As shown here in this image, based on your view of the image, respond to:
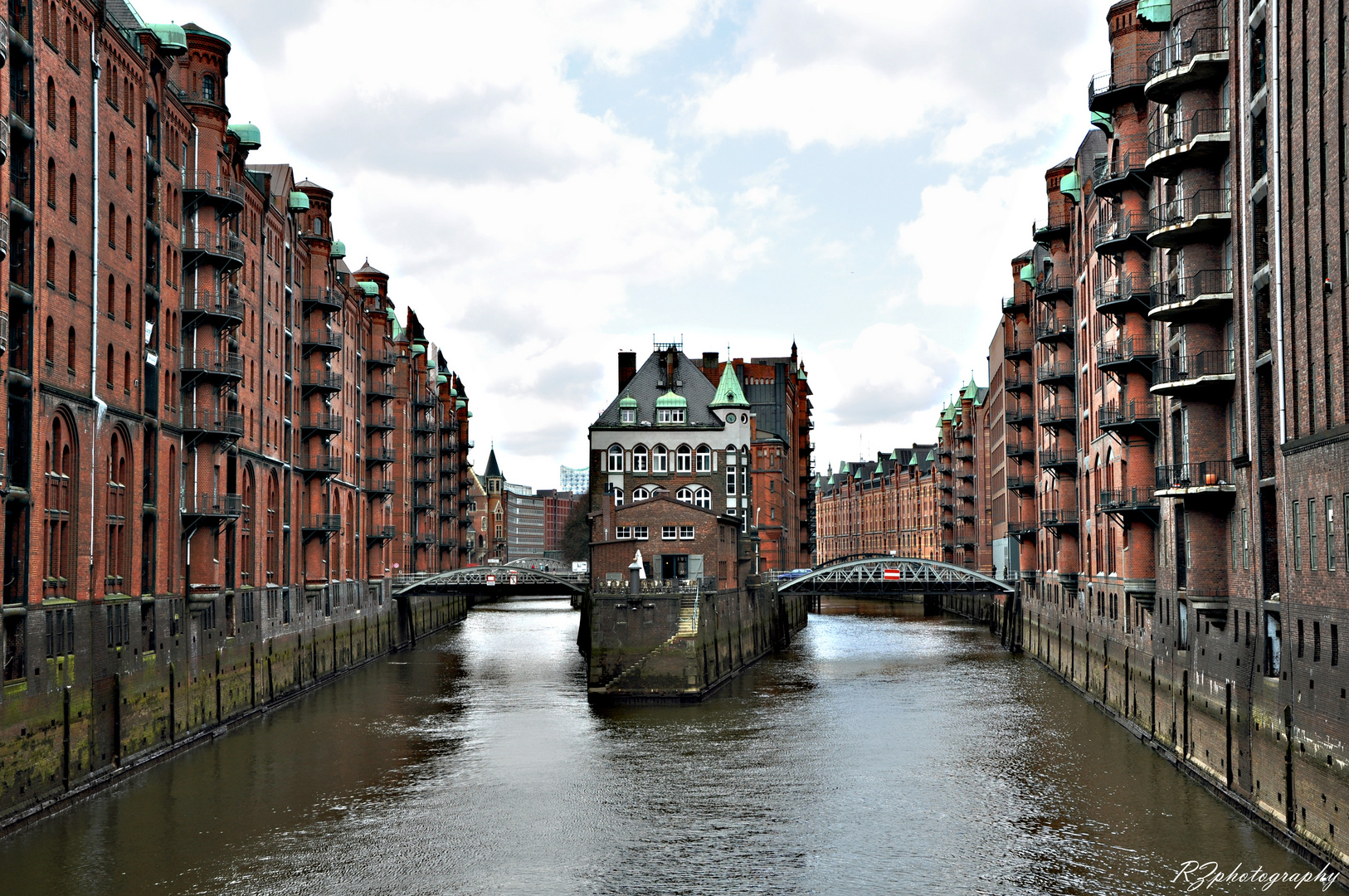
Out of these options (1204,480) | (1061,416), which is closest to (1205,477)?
(1204,480)

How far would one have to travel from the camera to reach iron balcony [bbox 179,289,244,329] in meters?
47.8

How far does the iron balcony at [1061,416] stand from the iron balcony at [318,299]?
3596cm

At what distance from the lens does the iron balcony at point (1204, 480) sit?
36.3 metres

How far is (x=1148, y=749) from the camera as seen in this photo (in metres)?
42.8

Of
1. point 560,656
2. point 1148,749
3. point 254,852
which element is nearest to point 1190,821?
point 1148,749

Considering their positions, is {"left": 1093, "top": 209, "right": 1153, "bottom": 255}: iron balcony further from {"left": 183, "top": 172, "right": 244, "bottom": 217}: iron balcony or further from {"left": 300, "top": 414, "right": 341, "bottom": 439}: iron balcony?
{"left": 300, "top": 414, "right": 341, "bottom": 439}: iron balcony

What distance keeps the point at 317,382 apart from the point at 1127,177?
40681 millimetres

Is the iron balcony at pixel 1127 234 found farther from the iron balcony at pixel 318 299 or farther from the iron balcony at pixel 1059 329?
the iron balcony at pixel 318 299

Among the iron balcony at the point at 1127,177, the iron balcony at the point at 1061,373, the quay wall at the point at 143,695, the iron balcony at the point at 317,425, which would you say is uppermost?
the iron balcony at the point at 1127,177

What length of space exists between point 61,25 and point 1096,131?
155 feet

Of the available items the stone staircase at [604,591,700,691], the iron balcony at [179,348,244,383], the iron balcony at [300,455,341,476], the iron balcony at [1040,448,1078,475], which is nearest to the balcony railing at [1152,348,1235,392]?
the stone staircase at [604,591,700,691]

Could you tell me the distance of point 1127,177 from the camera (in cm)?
4406

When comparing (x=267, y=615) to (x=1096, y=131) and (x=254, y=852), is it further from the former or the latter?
(x=1096, y=131)

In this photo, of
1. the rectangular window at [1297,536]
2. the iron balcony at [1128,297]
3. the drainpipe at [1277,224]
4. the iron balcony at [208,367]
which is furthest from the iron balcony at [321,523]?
the rectangular window at [1297,536]
